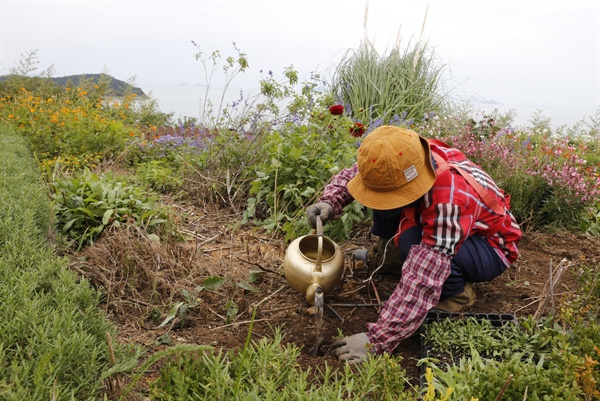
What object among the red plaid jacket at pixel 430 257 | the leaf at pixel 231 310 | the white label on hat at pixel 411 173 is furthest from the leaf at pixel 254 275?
the white label on hat at pixel 411 173

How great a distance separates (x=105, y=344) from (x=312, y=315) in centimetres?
132

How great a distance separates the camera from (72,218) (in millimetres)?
3291

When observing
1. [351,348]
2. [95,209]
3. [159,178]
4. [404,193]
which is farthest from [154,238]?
[404,193]

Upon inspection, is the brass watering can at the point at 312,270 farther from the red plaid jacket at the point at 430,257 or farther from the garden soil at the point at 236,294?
the red plaid jacket at the point at 430,257

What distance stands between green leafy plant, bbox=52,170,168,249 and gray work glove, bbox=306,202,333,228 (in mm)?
1064

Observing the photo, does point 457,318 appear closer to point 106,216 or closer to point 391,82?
point 106,216

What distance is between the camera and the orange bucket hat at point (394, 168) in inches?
87.5

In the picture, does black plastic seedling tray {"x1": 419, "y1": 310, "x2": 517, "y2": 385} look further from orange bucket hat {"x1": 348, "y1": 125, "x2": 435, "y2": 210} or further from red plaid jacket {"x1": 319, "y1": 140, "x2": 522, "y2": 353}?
orange bucket hat {"x1": 348, "y1": 125, "x2": 435, "y2": 210}

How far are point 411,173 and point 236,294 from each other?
1.26 m

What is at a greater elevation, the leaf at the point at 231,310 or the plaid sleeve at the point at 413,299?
the plaid sleeve at the point at 413,299

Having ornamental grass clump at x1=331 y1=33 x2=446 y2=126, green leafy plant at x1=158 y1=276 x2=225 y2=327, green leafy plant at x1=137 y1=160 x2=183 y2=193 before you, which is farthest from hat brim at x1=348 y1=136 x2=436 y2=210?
ornamental grass clump at x1=331 y1=33 x2=446 y2=126

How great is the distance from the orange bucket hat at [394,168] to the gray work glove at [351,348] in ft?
2.02

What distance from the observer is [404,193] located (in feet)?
7.47

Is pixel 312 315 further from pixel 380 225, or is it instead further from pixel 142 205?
pixel 142 205
